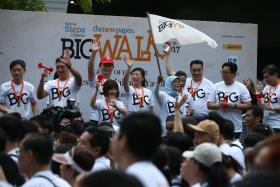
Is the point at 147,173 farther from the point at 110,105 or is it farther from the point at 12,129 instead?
the point at 110,105

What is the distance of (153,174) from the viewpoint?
416 cm

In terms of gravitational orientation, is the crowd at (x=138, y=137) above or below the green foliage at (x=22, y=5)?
below

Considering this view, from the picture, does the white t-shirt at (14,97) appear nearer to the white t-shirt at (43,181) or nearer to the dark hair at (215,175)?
the white t-shirt at (43,181)

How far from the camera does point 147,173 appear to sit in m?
4.14

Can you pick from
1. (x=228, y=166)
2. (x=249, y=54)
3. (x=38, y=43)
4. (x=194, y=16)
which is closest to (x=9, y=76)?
(x=38, y=43)

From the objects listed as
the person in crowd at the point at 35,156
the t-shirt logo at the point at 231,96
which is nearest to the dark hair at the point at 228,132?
the person in crowd at the point at 35,156

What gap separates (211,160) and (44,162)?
1.26 metres

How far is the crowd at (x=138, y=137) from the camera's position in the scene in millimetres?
4188

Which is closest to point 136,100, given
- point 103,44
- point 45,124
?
point 103,44

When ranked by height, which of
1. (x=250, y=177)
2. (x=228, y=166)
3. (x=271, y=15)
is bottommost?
(x=228, y=166)

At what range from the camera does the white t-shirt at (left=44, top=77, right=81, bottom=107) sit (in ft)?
38.6

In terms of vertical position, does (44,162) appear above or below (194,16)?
below

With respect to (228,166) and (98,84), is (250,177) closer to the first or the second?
(228,166)

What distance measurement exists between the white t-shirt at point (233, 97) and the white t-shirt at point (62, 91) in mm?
2583
